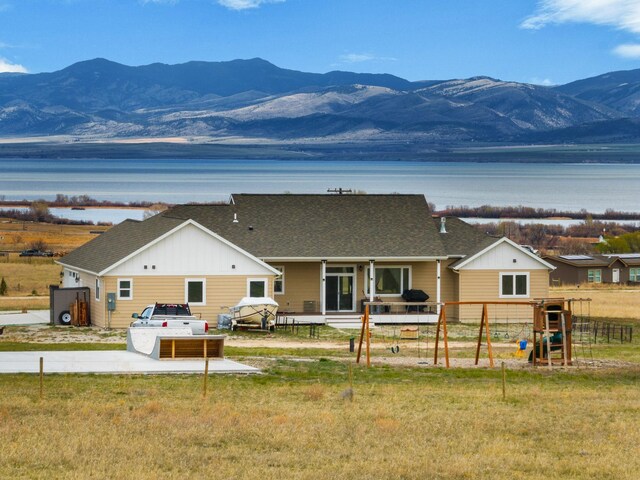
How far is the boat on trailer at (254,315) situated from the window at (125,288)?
4.23 meters

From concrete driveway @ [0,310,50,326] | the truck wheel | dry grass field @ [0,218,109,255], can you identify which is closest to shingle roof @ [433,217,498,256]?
the truck wheel

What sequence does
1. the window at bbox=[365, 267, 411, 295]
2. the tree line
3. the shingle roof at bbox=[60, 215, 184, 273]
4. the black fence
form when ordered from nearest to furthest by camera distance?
the black fence → the shingle roof at bbox=[60, 215, 184, 273] → the window at bbox=[365, 267, 411, 295] → the tree line

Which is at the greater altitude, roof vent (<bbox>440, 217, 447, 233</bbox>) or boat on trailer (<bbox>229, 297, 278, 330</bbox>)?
roof vent (<bbox>440, 217, 447, 233</bbox>)

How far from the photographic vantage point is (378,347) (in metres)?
40.6

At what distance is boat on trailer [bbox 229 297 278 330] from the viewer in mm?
45750

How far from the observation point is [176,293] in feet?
156

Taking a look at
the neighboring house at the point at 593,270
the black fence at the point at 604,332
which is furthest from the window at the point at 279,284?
the neighboring house at the point at 593,270

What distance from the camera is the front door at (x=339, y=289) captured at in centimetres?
5294

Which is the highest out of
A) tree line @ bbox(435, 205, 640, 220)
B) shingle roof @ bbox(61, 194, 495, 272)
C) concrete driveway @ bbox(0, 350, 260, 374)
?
tree line @ bbox(435, 205, 640, 220)

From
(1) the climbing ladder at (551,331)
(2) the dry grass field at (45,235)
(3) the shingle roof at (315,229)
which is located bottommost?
(1) the climbing ladder at (551,331)

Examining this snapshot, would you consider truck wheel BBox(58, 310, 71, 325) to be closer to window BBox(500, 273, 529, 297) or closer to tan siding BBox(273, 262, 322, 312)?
tan siding BBox(273, 262, 322, 312)

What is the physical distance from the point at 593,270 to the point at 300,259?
42888 mm

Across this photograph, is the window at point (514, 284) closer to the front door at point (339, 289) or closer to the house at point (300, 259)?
the house at point (300, 259)

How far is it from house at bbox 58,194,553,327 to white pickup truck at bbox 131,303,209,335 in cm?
453
